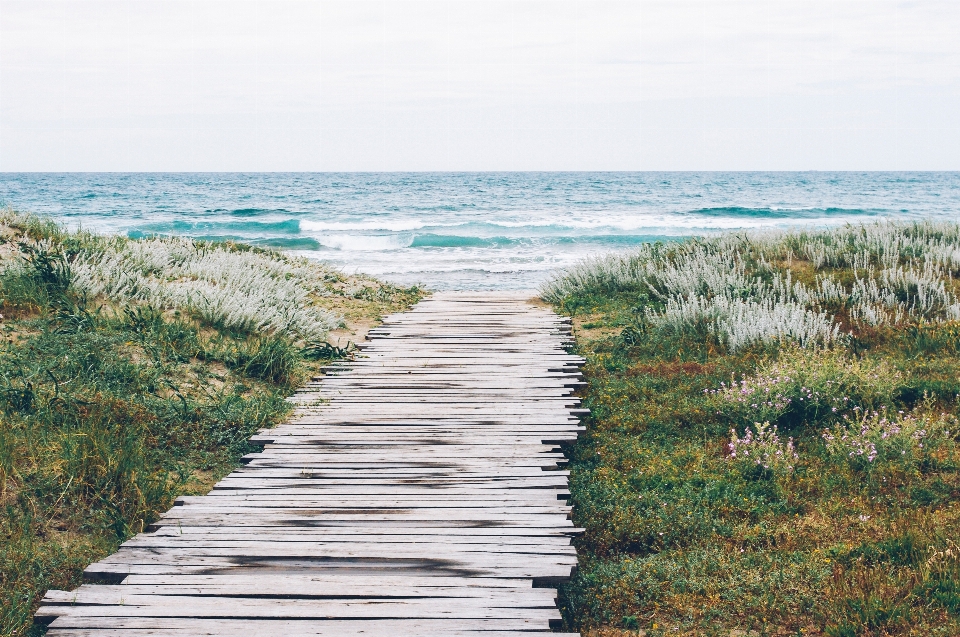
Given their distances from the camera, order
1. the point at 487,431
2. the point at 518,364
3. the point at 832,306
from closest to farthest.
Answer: the point at 487,431
the point at 518,364
the point at 832,306

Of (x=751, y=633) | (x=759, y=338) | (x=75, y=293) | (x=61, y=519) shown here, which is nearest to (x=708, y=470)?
(x=751, y=633)

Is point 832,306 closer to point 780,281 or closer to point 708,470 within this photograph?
point 780,281

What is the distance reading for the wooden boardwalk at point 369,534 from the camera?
147 inches

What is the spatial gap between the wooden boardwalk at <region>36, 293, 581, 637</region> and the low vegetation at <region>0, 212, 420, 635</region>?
16.9 inches

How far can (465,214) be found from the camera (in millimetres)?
47344

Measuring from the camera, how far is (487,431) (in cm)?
646

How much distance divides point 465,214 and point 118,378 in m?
40.8

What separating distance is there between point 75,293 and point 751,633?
8278 millimetres

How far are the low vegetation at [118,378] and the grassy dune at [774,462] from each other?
114 inches

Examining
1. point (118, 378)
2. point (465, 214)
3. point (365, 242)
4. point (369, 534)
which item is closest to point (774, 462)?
point (369, 534)

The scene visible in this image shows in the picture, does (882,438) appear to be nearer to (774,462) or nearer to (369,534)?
(774,462)

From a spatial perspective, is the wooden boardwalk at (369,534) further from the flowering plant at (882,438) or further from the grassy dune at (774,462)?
the flowering plant at (882,438)

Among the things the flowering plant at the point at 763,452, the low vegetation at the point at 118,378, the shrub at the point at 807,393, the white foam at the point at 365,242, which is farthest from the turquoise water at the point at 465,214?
the flowering plant at the point at 763,452

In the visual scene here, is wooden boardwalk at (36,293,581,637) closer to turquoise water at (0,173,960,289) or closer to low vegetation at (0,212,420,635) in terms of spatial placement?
low vegetation at (0,212,420,635)
